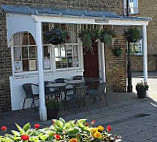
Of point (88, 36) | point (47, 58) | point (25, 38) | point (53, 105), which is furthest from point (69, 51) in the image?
point (53, 105)

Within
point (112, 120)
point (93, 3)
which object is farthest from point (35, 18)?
point (93, 3)

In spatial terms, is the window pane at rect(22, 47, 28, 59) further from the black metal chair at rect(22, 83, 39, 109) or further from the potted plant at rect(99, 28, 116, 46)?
the potted plant at rect(99, 28, 116, 46)

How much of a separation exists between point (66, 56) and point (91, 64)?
154 cm

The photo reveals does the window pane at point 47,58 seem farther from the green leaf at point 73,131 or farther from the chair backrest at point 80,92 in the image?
the green leaf at point 73,131

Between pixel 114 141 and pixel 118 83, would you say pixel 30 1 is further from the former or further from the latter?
pixel 114 141

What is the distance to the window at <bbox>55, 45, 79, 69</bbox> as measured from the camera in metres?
11.9

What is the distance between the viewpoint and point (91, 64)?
1328 cm

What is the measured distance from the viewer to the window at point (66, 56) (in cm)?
1186

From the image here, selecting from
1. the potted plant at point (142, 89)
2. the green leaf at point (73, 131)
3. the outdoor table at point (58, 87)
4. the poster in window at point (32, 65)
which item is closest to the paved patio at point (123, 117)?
the potted plant at point (142, 89)

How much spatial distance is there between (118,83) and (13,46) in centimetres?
538

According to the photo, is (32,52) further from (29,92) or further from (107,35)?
(107,35)

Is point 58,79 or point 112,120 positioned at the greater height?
point 58,79

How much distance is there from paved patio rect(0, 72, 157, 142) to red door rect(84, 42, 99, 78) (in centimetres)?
181

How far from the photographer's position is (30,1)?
10.8 metres
